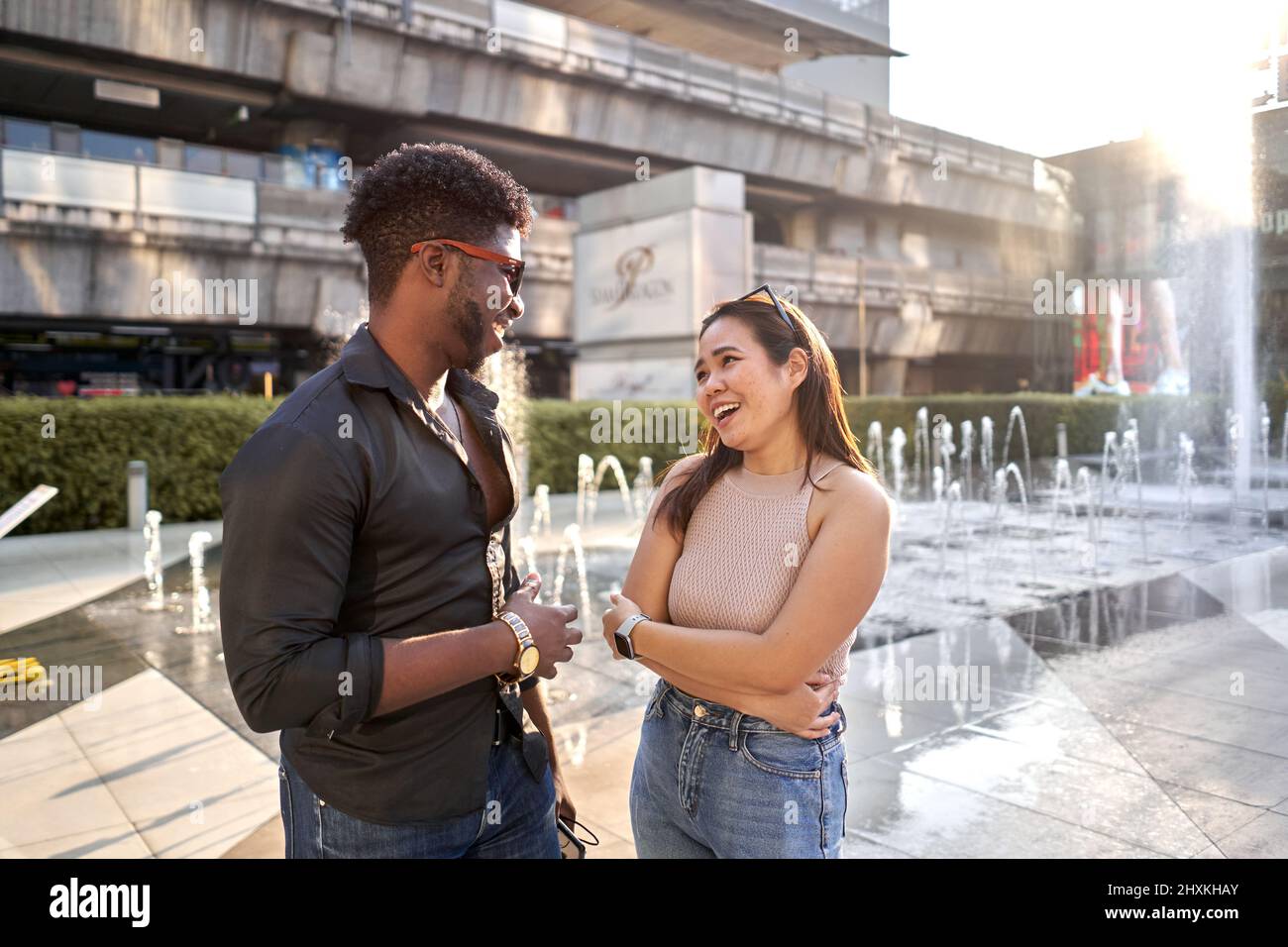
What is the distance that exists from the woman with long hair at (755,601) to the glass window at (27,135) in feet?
70.7

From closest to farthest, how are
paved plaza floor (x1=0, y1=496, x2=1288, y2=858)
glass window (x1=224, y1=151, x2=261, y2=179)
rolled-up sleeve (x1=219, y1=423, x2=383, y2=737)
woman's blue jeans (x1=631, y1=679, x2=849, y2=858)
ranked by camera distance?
rolled-up sleeve (x1=219, y1=423, x2=383, y2=737)
woman's blue jeans (x1=631, y1=679, x2=849, y2=858)
paved plaza floor (x1=0, y1=496, x2=1288, y2=858)
glass window (x1=224, y1=151, x2=261, y2=179)

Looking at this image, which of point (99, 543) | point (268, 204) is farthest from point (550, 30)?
point (99, 543)

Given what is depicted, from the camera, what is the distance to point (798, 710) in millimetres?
2037

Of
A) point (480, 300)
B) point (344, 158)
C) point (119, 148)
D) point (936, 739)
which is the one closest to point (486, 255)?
point (480, 300)

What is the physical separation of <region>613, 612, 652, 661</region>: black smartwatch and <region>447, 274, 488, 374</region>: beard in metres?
0.68

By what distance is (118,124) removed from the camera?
23438 mm

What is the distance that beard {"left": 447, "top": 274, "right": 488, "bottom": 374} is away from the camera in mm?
1901

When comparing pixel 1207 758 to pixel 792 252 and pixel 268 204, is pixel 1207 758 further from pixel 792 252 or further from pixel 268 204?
pixel 792 252

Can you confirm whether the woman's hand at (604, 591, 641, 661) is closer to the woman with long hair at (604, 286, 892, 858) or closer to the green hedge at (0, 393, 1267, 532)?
the woman with long hair at (604, 286, 892, 858)

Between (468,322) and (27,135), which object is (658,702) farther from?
(27,135)

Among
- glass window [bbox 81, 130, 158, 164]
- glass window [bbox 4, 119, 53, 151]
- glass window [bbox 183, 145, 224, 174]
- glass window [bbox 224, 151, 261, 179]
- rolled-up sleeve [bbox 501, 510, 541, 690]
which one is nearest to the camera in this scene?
rolled-up sleeve [bbox 501, 510, 541, 690]

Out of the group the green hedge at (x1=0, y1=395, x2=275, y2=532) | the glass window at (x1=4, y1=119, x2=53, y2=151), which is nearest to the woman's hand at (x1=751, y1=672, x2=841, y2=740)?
the green hedge at (x1=0, y1=395, x2=275, y2=532)

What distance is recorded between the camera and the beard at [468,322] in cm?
190

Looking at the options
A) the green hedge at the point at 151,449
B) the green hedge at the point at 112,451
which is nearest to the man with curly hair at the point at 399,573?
the green hedge at the point at 151,449
